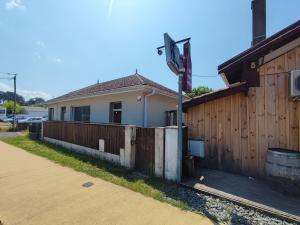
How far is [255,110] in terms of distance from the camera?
5.75 m

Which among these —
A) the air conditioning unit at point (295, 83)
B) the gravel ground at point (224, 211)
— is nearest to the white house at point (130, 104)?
the gravel ground at point (224, 211)

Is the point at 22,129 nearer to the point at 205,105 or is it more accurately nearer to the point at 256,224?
the point at 205,105

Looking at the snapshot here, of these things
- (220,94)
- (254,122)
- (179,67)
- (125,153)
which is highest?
(179,67)

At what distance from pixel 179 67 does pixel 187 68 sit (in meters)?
0.40

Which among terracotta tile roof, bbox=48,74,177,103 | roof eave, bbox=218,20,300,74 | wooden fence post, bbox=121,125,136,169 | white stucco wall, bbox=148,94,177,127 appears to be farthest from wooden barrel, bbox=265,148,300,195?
terracotta tile roof, bbox=48,74,177,103

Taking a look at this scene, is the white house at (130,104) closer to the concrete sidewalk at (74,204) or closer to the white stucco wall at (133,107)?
the white stucco wall at (133,107)

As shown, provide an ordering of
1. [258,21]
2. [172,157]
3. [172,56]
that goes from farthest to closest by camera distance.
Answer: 1. [258,21]
2. [172,157]
3. [172,56]

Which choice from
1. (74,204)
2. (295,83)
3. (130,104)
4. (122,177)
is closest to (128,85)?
(130,104)

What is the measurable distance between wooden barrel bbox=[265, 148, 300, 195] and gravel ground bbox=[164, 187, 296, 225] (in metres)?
1.16

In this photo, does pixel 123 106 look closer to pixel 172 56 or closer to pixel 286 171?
pixel 172 56

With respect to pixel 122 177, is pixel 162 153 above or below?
above

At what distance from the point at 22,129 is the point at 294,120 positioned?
85.1 feet

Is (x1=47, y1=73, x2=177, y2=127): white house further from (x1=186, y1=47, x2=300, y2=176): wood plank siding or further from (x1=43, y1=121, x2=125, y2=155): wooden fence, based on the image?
(x1=186, y1=47, x2=300, y2=176): wood plank siding

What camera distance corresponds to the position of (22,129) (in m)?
23.0
